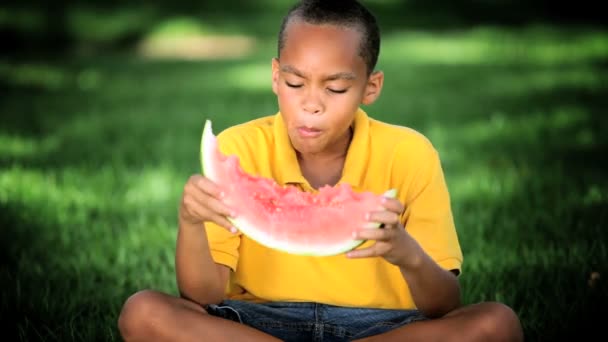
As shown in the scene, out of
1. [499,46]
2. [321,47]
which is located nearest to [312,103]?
[321,47]

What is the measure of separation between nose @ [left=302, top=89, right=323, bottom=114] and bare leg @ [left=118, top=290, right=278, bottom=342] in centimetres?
76

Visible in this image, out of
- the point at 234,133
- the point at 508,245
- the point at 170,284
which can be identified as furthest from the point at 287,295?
the point at 508,245

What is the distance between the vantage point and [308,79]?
2.84 metres

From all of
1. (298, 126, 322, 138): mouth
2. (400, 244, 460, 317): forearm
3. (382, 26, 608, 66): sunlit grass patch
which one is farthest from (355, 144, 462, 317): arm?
(382, 26, 608, 66): sunlit grass patch

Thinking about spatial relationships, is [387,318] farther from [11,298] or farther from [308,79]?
[11,298]

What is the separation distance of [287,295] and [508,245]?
169 cm

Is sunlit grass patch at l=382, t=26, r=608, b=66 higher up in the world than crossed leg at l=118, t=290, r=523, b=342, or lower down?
higher up

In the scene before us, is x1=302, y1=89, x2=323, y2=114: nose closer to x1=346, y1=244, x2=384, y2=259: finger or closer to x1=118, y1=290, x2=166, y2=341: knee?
x1=346, y1=244, x2=384, y2=259: finger

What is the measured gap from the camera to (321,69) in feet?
9.30

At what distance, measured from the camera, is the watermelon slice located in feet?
8.38

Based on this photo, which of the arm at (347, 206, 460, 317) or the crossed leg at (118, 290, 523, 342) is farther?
the crossed leg at (118, 290, 523, 342)

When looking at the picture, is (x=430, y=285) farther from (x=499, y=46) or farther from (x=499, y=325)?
(x=499, y=46)

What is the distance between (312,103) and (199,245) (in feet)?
2.01

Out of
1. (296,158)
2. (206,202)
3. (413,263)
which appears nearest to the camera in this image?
(206,202)
